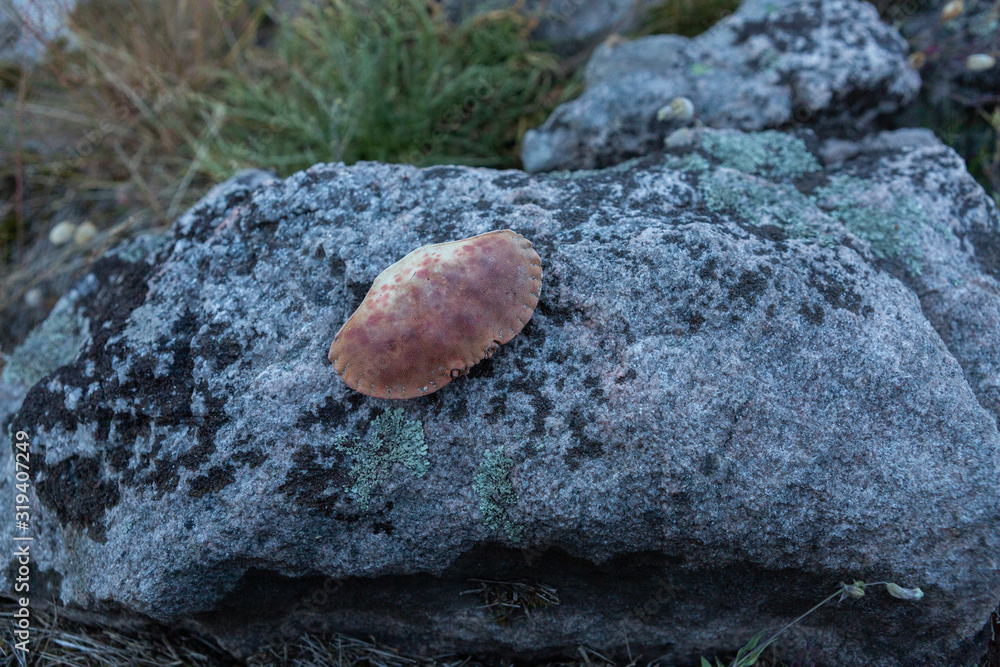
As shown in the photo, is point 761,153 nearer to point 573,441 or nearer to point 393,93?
point 573,441

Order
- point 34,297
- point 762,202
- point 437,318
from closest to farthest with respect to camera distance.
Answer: point 437,318
point 762,202
point 34,297

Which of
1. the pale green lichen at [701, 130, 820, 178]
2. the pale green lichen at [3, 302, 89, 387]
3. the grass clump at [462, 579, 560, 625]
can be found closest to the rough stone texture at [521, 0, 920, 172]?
the pale green lichen at [701, 130, 820, 178]

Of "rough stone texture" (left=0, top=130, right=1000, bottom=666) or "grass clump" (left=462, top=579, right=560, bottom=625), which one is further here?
"grass clump" (left=462, top=579, right=560, bottom=625)

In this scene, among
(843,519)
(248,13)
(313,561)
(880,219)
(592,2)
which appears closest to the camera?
(843,519)

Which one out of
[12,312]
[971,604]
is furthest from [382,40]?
[971,604]

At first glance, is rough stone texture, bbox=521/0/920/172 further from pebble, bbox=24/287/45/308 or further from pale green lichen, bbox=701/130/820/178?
pebble, bbox=24/287/45/308

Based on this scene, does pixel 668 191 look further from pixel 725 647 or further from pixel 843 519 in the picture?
pixel 725 647

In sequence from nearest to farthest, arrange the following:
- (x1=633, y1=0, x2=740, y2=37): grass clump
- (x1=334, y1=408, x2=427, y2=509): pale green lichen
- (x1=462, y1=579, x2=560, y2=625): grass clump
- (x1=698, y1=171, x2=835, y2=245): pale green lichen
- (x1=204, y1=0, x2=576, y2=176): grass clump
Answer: (x1=334, y1=408, x2=427, y2=509): pale green lichen < (x1=462, y1=579, x2=560, y2=625): grass clump < (x1=698, y1=171, x2=835, y2=245): pale green lichen < (x1=204, y1=0, x2=576, y2=176): grass clump < (x1=633, y1=0, x2=740, y2=37): grass clump

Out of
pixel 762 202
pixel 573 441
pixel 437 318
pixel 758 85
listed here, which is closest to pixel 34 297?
pixel 437 318
